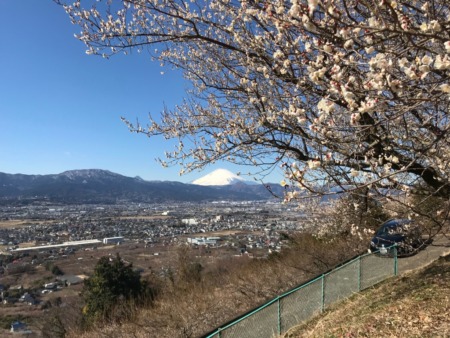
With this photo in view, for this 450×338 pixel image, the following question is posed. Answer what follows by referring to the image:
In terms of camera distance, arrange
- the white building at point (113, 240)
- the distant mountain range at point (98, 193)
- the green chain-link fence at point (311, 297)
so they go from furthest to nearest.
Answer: the distant mountain range at point (98, 193)
the white building at point (113, 240)
the green chain-link fence at point (311, 297)

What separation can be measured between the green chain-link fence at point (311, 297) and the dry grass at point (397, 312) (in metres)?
0.36

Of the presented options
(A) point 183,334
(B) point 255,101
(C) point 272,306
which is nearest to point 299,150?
(B) point 255,101

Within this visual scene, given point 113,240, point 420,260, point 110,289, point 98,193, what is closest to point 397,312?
point 420,260

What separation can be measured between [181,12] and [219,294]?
12.8 meters

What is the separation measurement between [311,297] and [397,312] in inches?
107

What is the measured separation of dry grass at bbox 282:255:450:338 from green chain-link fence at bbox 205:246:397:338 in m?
0.36

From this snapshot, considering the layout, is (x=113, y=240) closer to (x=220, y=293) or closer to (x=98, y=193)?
(x=220, y=293)

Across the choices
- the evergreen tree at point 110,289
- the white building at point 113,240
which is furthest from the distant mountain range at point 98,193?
the evergreen tree at point 110,289

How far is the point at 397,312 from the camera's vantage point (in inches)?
228

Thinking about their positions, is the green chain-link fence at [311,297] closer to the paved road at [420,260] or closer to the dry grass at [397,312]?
the dry grass at [397,312]

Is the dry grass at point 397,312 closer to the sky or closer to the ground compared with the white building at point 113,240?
closer to the sky

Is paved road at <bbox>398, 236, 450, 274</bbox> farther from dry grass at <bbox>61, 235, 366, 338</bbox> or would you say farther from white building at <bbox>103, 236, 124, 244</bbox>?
white building at <bbox>103, 236, 124, 244</bbox>

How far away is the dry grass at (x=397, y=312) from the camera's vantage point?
5.14 m

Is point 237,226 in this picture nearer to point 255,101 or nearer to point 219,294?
point 219,294
